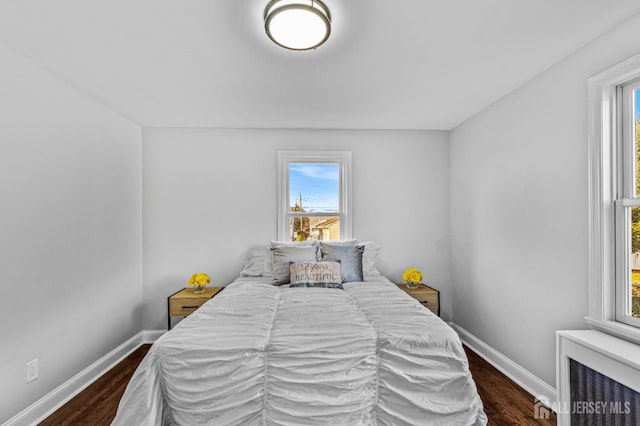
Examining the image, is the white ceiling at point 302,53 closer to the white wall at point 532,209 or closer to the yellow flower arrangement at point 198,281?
the white wall at point 532,209

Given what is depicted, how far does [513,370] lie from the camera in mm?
2668

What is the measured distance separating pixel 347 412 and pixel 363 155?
2800 mm

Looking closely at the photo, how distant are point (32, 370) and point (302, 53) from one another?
2.78 meters

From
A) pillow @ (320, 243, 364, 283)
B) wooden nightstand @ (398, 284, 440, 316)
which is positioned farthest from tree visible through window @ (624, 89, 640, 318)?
pillow @ (320, 243, 364, 283)

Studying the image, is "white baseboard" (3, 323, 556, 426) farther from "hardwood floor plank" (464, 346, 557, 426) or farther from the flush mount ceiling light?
the flush mount ceiling light

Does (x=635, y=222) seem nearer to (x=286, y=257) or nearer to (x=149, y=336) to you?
(x=286, y=257)

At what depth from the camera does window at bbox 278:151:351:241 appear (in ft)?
12.6

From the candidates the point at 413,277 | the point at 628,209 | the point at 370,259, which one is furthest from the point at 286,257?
the point at 628,209

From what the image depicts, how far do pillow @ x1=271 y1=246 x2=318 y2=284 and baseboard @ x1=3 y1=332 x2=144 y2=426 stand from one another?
167cm

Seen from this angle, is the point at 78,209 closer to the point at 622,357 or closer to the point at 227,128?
the point at 227,128

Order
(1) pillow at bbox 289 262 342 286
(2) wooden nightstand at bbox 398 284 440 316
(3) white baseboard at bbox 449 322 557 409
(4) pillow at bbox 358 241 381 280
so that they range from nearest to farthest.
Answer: (3) white baseboard at bbox 449 322 557 409, (1) pillow at bbox 289 262 342 286, (2) wooden nightstand at bbox 398 284 440 316, (4) pillow at bbox 358 241 381 280

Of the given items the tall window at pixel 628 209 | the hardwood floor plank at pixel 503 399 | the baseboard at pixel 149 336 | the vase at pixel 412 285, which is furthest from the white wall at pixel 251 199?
the tall window at pixel 628 209

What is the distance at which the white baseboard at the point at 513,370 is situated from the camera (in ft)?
7.66

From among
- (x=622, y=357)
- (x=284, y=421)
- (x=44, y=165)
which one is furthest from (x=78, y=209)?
(x=622, y=357)
